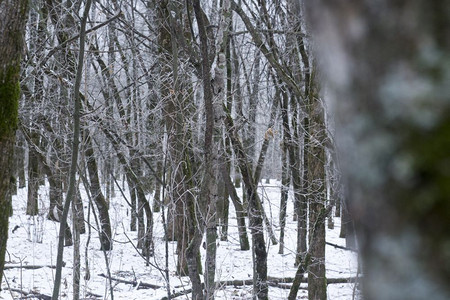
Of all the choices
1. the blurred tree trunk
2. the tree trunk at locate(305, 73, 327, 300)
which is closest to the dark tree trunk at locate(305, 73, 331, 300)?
the tree trunk at locate(305, 73, 327, 300)

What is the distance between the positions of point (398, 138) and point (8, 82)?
9.76 ft

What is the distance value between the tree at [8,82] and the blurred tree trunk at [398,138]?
2778mm

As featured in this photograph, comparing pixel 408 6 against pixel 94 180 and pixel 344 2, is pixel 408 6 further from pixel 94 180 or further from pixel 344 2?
pixel 94 180

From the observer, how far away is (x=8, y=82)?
2930 mm

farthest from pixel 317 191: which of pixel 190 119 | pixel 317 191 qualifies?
pixel 190 119

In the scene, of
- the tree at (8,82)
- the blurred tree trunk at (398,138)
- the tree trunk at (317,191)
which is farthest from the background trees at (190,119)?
the blurred tree trunk at (398,138)

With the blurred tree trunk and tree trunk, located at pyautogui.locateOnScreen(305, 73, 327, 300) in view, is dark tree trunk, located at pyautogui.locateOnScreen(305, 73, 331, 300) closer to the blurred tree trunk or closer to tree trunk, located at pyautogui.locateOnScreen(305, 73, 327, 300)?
tree trunk, located at pyautogui.locateOnScreen(305, 73, 327, 300)

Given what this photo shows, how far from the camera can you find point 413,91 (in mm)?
300

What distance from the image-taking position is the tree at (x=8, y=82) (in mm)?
2807

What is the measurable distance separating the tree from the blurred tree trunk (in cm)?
278

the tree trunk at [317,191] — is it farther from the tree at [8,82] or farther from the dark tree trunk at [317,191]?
the tree at [8,82]

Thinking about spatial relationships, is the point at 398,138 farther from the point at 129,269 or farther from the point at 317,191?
the point at 129,269

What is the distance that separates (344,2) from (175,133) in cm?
639

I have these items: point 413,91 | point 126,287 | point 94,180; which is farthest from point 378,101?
point 94,180
